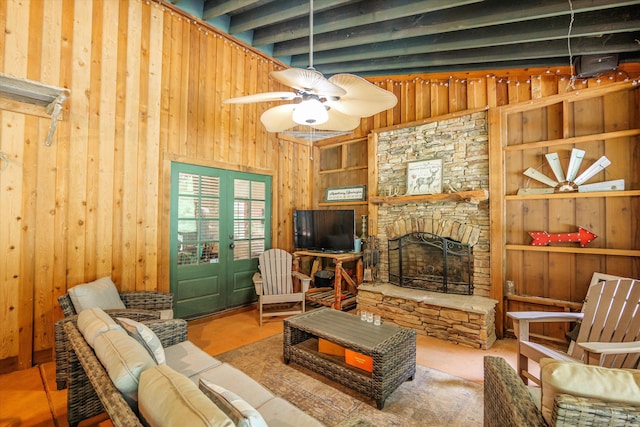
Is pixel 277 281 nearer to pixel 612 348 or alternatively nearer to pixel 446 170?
pixel 446 170

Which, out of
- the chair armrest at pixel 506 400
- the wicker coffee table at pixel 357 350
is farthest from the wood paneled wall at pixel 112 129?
the chair armrest at pixel 506 400

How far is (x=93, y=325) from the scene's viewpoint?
154cm

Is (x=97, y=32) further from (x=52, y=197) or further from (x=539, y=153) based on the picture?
(x=539, y=153)

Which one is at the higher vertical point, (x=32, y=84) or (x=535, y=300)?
(x=32, y=84)

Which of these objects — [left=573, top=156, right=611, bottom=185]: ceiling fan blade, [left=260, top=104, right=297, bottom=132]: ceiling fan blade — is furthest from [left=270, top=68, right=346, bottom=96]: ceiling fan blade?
[left=573, top=156, right=611, bottom=185]: ceiling fan blade

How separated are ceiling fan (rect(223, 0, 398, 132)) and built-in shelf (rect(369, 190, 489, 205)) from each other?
1703mm

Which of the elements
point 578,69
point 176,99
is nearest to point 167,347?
point 176,99

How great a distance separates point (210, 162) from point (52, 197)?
5.41ft

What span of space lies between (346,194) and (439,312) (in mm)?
2346

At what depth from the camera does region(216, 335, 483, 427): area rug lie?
1.94 metres

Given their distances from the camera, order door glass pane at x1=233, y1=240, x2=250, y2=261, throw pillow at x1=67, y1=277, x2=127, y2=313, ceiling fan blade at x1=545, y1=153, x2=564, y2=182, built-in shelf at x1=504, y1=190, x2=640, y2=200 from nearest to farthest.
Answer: throw pillow at x1=67, y1=277, x2=127, y2=313 < built-in shelf at x1=504, y1=190, x2=640, y2=200 < ceiling fan blade at x1=545, y1=153, x2=564, y2=182 < door glass pane at x1=233, y1=240, x2=250, y2=261

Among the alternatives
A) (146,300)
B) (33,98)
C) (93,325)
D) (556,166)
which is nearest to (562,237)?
(556,166)

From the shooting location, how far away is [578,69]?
9.45ft

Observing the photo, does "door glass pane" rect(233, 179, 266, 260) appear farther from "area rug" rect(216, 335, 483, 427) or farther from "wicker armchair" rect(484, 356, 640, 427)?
"wicker armchair" rect(484, 356, 640, 427)
